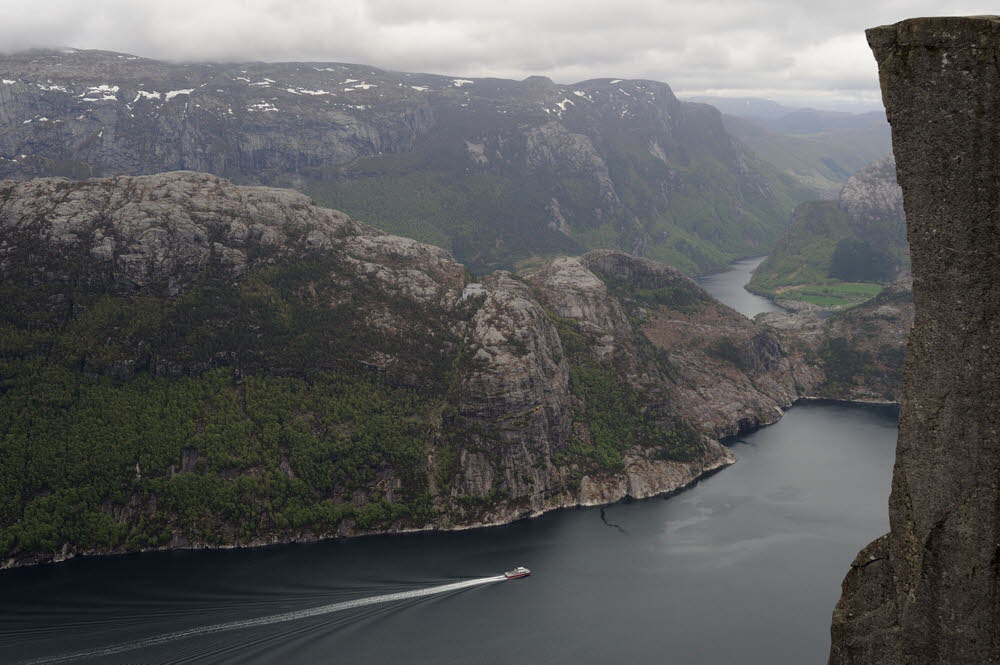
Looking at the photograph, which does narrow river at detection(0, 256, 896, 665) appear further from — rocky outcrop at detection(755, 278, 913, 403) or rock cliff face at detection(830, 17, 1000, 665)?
rock cliff face at detection(830, 17, 1000, 665)

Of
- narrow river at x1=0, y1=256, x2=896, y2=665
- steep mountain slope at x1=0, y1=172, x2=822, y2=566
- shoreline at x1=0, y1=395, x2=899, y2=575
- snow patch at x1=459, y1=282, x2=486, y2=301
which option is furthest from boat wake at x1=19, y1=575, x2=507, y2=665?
snow patch at x1=459, y1=282, x2=486, y2=301

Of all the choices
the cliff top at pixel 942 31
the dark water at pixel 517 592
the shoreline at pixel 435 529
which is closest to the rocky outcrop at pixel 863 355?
the shoreline at pixel 435 529

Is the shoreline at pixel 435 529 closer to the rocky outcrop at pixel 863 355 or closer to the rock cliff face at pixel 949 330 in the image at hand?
the rocky outcrop at pixel 863 355

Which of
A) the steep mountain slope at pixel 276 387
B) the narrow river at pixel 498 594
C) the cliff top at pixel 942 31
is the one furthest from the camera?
the steep mountain slope at pixel 276 387

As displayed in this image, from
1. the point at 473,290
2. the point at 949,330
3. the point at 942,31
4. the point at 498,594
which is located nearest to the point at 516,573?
the point at 498,594

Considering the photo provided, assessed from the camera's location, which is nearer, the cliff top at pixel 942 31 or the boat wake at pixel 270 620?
the cliff top at pixel 942 31

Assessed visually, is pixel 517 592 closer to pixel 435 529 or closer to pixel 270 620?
pixel 435 529
